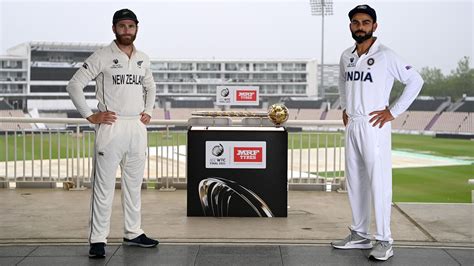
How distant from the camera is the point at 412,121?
46.4m

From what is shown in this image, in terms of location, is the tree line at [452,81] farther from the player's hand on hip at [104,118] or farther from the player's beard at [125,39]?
the player's hand on hip at [104,118]

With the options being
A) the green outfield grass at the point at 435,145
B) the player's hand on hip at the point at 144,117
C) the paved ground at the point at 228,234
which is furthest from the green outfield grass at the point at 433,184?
the player's hand on hip at the point at 144,117

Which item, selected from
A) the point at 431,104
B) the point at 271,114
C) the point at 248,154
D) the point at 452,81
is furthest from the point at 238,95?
the point at 452,81

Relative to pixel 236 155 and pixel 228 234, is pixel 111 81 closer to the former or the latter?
pixel 228 234

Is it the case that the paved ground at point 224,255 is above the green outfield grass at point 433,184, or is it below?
above

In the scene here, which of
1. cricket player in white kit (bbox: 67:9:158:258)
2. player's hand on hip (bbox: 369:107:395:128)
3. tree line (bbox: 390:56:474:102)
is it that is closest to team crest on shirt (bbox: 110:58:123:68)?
cricket player in white kit (bbox: 67:9:158:258)

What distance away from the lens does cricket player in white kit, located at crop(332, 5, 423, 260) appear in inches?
149

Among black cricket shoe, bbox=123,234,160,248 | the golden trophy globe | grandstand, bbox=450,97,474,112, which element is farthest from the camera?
grandstand, bbox=450,97,474,112

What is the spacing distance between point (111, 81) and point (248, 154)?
1.76m

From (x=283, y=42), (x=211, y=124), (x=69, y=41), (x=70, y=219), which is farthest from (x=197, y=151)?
(x=283, y=42)

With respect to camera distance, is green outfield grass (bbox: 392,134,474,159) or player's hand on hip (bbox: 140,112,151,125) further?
green outfield grass (bbox: 392,134,474,159)

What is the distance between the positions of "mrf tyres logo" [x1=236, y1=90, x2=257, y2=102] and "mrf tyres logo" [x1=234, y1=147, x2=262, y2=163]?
0.86 meters

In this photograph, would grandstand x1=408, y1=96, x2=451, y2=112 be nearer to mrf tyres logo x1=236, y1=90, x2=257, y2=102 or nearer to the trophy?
mrf tyres logo x1=236, y1=90, x2=257, y2=102

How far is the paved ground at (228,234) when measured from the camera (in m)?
3.88
